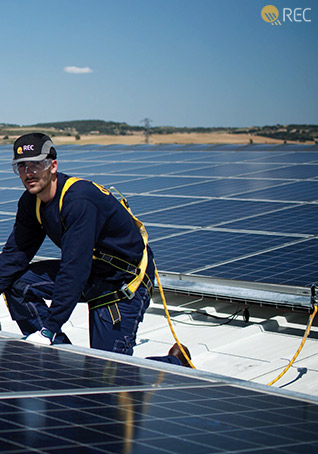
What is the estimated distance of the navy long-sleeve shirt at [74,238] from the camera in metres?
4.95

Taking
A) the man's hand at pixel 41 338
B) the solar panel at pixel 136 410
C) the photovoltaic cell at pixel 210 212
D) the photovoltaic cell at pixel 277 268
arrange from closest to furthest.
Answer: the solar panel at pixel 136 410
the man's hand at pixel 41 338
the photovoltaic cell at pixel 277 268
the photovoltaic cell at pixel 210 212

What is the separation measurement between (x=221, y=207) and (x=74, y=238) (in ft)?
22.1

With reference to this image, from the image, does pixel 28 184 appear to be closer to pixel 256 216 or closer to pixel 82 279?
pixel 82 279

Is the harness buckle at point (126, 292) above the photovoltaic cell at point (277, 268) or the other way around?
above

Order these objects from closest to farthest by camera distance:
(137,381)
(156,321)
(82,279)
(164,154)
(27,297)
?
(137,381) < (82,279) < (27,297) < (156,321) < (164,154)

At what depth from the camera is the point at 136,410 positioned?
3.24m

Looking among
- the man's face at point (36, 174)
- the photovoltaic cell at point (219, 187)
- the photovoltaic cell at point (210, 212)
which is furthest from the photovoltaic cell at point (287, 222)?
the man's face at point (36, 174)

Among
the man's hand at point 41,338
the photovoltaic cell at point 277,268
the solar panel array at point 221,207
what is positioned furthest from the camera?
the solar panel array at point 221,207

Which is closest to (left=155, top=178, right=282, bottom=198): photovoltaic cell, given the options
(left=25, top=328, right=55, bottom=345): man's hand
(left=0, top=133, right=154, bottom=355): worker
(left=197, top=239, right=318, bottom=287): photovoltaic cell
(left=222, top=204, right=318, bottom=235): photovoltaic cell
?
(left=222, top=204, right=318, bottom=235): photovoltaic cell

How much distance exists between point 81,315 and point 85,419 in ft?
18.0

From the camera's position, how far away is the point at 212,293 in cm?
727

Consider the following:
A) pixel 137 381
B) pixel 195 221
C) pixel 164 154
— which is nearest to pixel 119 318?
pixel 137 381

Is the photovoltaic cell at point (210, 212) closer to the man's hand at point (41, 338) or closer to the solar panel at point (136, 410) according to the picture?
the man's hand at point (41, 338)

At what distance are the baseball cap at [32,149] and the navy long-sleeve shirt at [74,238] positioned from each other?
0.24 meters
